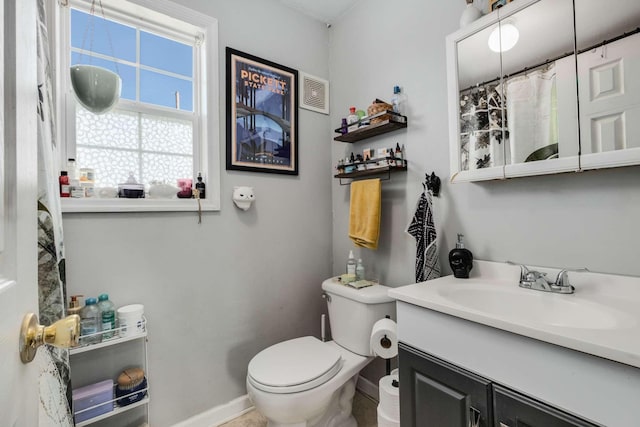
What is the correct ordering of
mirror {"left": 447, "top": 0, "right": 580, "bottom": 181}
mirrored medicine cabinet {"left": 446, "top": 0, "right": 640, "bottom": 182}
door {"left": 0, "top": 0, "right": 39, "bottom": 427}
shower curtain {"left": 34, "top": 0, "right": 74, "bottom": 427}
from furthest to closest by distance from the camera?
mirror {"left": 447, "top": 0, "right": 580, "bottom": 181} → mirrored medicine cabinet {"left": 446, "top": 0, "right": 640, "bottom": 182} → shower curtain {"left": 34, "top": 0, "right": 74, "bottom": 427} → door {"left": 0, "top": 0, "right": 39, "bottom": 427}

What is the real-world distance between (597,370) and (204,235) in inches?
61.7

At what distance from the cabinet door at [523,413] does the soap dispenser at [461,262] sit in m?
0.52

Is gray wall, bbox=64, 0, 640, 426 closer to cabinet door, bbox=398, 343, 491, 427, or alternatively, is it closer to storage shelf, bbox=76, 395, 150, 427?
storage shelf, bbox=76, 395, 150, 427

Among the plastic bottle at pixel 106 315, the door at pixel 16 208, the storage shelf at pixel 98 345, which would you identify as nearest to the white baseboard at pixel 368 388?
the storage shelf at pixel 98 345

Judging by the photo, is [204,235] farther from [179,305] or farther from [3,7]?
[3,7]

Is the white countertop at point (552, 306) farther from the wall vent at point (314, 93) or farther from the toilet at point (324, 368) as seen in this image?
the wall vent at point (314, 93)

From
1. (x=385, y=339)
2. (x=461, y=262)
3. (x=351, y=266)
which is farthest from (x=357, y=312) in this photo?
(x=461, y=262)

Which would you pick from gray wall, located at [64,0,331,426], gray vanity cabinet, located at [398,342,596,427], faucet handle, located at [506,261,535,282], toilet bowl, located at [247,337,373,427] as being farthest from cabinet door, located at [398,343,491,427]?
gray wall, located at [64,0,331,426]

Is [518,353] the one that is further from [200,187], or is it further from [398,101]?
[200,187]

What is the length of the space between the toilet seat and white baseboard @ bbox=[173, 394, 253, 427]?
0.46 meters

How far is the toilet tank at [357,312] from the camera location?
149cm

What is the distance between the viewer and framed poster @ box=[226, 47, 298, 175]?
5.53 feet

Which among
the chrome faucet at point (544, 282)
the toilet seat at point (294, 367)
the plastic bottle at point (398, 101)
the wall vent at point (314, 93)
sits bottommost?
the toilet seat at point (294, 367)

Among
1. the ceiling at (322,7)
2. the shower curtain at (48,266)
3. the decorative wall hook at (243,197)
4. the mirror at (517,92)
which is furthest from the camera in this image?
the ceiling at (322,7)
